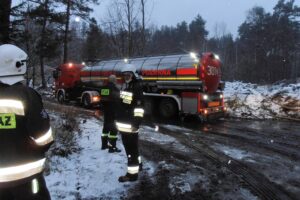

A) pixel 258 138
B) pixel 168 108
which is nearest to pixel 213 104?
pixel 168 108

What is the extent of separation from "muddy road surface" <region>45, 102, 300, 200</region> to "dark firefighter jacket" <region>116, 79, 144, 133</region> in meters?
1.03

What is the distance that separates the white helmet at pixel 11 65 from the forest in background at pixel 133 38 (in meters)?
8.13

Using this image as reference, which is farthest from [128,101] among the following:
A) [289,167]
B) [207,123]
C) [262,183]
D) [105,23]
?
[105,23]

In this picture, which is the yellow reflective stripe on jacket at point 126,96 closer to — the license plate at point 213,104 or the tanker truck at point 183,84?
the tanker truck at point 183,84

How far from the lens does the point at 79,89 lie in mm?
20906

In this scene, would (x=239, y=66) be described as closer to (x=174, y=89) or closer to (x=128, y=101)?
(x=174, y=89)

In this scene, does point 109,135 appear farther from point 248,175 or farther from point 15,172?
point 15,172

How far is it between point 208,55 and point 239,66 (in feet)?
147

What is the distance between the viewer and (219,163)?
764cm

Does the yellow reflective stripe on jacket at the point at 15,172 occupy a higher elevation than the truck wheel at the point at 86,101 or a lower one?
higher

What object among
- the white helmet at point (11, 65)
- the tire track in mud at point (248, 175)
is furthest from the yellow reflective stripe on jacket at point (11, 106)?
the tire track in mud at point (248, 175)

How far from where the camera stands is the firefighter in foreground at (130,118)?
242 inches

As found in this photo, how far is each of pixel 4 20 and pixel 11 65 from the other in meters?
8.54

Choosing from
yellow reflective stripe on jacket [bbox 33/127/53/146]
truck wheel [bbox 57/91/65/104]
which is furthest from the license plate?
yellow reflective stripe on jacket [bbox 33/127/53/146]
